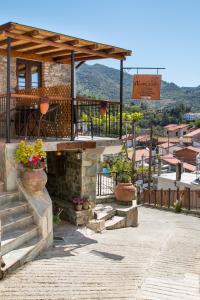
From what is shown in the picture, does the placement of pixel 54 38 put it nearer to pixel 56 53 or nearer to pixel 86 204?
pixel 56 53

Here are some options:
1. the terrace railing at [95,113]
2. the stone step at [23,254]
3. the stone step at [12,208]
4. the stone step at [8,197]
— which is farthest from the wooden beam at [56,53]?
the stone step at [23,254]

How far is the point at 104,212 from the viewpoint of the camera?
1147 centimetres

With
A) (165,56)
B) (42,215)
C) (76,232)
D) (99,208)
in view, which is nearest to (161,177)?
(99,208)

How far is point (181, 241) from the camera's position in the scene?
9711 mm

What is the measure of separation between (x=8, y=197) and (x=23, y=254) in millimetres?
1887

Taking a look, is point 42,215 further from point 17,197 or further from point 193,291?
point 193,291

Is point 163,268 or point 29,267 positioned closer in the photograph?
point 29,267

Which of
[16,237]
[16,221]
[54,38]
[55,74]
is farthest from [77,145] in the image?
[55,74]

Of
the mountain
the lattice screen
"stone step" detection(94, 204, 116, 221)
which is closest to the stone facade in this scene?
the lattice screen

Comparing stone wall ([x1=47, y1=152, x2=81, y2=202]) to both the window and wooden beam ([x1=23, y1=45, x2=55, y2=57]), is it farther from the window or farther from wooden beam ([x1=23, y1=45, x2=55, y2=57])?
wooden beam ([x1=23, y1=45, x2=55, y2=57])

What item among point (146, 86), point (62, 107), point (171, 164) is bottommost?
point (171, 164)

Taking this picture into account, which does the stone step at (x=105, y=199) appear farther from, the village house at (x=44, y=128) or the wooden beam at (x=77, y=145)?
the wooden beam at (x=77, y=145)

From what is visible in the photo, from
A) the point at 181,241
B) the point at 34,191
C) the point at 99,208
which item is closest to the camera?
the point at 34,191

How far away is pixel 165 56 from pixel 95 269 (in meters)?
86.0
